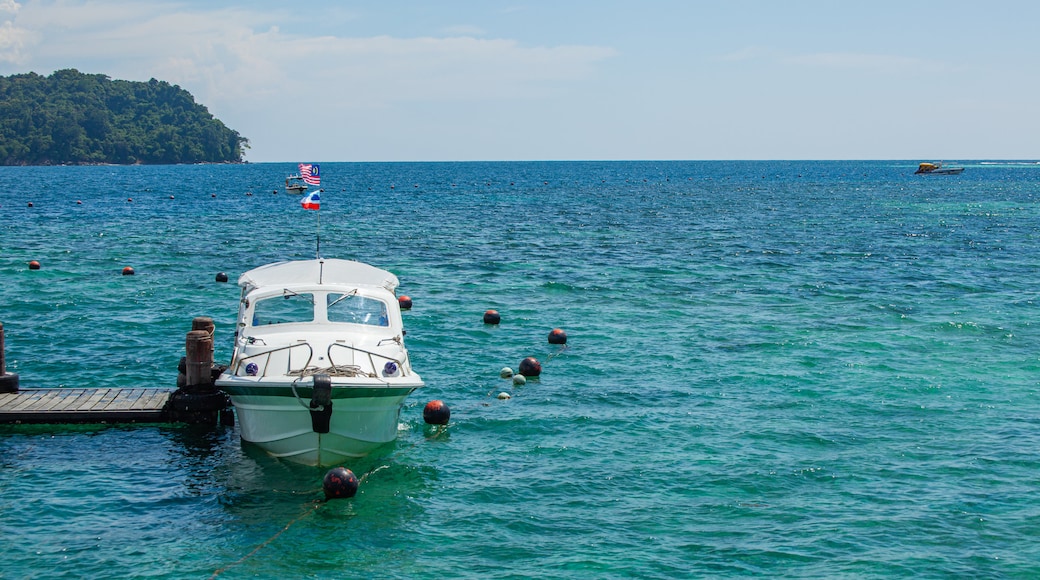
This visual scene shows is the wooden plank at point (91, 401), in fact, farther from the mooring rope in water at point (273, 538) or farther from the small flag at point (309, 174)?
the small flag at point (309, 174)

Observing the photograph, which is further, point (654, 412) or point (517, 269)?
point (517, 269)

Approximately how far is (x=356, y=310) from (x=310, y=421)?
341 cm

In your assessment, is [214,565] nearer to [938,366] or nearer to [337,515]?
[337,515]

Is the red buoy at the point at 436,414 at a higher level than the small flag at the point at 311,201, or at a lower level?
lower

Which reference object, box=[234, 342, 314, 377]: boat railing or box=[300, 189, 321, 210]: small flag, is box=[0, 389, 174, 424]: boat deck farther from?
box=[300, 189, 321, 210]: small flag

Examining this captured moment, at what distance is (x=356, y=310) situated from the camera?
20.2 metres

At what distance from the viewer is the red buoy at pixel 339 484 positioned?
1669 centimetres

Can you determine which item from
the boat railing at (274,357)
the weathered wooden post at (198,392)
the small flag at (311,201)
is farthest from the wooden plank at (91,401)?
the small flag at (311,201)

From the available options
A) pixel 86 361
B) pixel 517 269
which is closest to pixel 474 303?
pixel 517 269

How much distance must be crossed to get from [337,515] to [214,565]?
2366 mm

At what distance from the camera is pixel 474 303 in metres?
35.8

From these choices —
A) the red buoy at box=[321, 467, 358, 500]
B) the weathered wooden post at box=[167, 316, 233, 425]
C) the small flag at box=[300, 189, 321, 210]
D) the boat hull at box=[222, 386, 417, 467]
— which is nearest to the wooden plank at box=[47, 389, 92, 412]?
the weathered wooden post at box=[167, 316, 233, 425]

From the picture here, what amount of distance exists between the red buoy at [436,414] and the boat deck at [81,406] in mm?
5285

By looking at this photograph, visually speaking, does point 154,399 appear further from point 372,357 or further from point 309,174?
point 309,174
